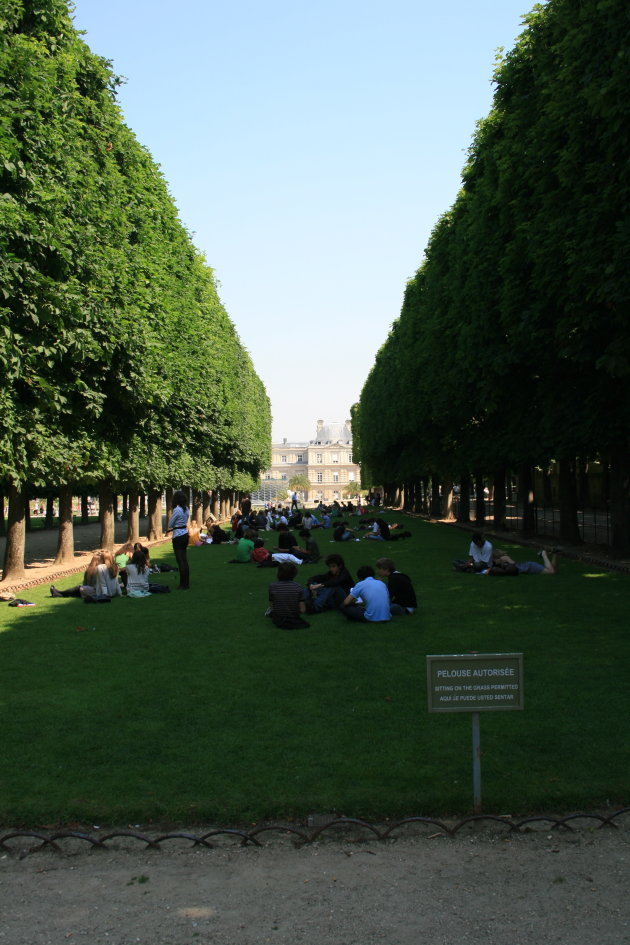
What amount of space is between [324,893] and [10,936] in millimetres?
1526

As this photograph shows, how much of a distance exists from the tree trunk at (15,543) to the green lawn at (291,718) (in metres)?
5.61

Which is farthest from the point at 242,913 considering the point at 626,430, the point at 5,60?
the point at 626,430

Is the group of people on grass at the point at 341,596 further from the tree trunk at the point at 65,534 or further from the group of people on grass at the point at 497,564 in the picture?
the tree trunk at the point at 65,534

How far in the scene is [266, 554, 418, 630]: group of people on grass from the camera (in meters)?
12.6

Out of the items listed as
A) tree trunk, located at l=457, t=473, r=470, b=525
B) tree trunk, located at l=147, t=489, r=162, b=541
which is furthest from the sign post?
tree trunk, located at l=457, t=473, r=470, b=525

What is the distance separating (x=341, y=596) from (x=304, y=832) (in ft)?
29.6

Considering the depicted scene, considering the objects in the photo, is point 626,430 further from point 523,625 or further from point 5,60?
point 5,60

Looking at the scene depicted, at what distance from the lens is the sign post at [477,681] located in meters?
5.39

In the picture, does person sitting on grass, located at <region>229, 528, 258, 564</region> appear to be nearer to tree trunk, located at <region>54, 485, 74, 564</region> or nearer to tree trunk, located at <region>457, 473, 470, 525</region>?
tree trunk, located at <region>54, 485, 74, 564</region>

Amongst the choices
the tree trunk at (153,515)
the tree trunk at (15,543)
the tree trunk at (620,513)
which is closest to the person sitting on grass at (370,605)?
the tree trunk at (15,543)

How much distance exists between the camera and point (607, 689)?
8.46 m

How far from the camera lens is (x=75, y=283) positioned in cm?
1712

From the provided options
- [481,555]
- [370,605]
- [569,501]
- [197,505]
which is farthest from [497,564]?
[197,505]

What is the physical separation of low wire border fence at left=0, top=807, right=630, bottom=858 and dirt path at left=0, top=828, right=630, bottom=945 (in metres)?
0.07
